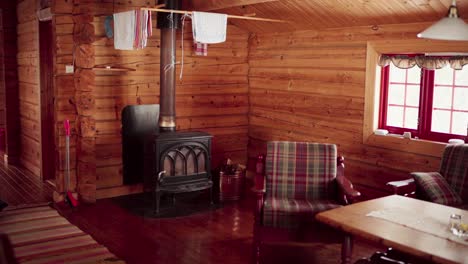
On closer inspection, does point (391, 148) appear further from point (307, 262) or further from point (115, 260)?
point (115, 260)

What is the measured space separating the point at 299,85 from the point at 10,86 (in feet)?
15.3

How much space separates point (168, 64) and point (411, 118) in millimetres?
2706

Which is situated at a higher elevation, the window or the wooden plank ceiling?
the wooden plank ceiling

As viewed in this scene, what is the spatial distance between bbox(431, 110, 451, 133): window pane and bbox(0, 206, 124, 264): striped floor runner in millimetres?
3364

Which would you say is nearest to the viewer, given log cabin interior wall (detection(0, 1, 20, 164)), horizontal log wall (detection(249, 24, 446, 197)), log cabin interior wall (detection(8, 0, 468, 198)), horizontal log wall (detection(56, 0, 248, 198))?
horizontal log wall (detection(249, 24, 446, 197))

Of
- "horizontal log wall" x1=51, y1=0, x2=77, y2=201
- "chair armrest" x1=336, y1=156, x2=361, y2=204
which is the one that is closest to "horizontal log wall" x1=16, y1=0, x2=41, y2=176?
"horizontal log wall" x1=51, y1=0, x2=77, y2=201

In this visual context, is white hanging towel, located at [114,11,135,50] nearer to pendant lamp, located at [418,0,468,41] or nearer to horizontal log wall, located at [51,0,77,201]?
horizontal log wall, located at [51,0,77,201]

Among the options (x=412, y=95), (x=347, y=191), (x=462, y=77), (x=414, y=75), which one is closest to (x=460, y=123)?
(x=462, y=77)

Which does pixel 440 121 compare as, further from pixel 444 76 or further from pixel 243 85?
pixel 243 85

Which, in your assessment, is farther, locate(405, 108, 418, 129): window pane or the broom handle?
the broom handle

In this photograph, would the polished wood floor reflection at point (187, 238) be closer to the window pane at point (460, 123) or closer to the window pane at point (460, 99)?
the window pane at point (460, 123)

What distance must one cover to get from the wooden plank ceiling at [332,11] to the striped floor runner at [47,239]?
2795 millimetres

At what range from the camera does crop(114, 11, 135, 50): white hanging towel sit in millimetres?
5523

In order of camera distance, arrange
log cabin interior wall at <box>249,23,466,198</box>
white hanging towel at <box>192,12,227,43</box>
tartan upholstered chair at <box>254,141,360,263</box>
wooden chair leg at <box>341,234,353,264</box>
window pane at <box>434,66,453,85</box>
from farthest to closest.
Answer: log cabin interior wall at <box>249,23,466,198</box> → white hanging towel at <box>192,12,227,43</box> → window pane at <box>434,66,453,85</box> → tartan upholstered chair at <box>254,141,360,263</box> → wooden chair leg at <box>341,234,353,264</box>
